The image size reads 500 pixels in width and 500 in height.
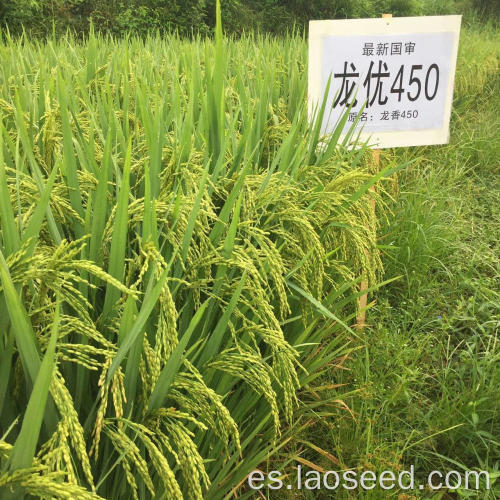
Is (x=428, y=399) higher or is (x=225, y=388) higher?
(x=225, y=388)

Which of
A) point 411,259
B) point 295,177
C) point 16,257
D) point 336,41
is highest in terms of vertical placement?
point 336,41

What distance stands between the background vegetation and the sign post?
199 inches

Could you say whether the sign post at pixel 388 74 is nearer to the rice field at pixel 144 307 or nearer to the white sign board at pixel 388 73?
the white sign board at pixel 388 73

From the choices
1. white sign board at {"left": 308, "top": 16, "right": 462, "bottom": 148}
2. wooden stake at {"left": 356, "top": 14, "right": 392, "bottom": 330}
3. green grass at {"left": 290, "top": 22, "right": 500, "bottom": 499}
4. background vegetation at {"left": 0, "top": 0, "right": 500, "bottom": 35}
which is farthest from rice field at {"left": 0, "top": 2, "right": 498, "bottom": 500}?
background vegetation at {"left": 0, "top": 0, "right": 500, "bottom": 35}

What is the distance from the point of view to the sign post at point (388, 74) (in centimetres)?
230

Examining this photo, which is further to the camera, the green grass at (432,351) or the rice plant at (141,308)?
the green grass at (432,351)

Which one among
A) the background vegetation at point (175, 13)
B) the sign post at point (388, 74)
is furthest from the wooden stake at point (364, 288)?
the background vegetation at point (175, 13)

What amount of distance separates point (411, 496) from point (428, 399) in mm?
487

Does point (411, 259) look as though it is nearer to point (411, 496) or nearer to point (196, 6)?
point (411, 496)

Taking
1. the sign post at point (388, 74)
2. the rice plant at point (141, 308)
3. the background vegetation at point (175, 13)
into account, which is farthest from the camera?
the background vegetation at point (175, 13)

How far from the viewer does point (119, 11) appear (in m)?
Result: 9.88

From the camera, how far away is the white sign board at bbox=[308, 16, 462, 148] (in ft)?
7.57

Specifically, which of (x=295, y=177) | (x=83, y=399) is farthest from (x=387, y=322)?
(x=83, y=399)

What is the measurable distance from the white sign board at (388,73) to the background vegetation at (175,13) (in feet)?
16.6
